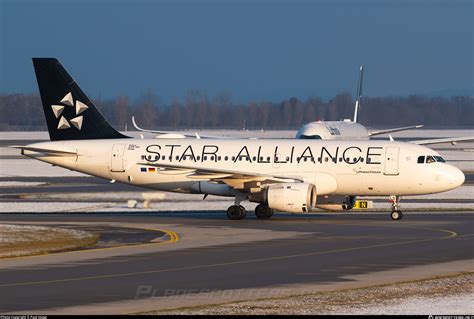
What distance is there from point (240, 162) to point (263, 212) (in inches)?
101

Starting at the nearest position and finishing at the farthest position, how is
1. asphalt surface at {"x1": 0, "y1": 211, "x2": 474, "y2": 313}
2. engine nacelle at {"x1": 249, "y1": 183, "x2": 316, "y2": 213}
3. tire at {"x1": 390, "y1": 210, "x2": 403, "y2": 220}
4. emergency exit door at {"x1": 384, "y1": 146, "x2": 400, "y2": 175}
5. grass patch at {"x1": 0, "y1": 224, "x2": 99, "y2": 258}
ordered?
asphalt surface at {"x1": 0, "y1": 211, "x2": 474, "y2": 313}
grass patch at {"x1": 0, "y1": 224, "x2": 99, "y2": 258}
engine nacelle at {"x1": 249, "y1": 183, "x2": 316, "y2": 213}
tire at {"x1": 390, "y1": 210, "x2": 403, "y2": 220}
emergency exit door at {"x1": 384, "y1": 146, "x2": 400, "y2": 175}

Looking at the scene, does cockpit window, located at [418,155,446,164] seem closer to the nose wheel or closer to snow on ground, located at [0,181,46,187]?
the nose wheel

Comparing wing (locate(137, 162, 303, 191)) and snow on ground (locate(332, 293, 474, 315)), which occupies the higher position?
wing (locate(137, 162, 303, 191))

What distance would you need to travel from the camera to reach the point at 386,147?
4397 cm

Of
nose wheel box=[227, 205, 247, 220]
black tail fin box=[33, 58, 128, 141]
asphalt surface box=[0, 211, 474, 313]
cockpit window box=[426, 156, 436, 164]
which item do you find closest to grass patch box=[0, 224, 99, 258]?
asphalt surface box=[0, 211, 474, 313]

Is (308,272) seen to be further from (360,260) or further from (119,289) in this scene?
(119,289)

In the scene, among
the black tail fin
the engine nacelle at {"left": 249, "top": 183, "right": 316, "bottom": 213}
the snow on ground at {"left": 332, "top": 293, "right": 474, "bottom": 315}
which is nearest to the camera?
the snow on ground at {"left": 332, "top": 293, "right": 474, "bottom": 315}

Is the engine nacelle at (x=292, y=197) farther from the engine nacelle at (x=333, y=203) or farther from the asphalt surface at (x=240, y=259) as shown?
the engine nacelle at (x=333, y=203)

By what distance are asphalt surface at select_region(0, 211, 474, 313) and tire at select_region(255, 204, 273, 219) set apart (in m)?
0.77

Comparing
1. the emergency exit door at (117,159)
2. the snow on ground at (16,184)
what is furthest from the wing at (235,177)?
the snow on ground at (16,184)

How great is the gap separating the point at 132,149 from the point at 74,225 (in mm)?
7351

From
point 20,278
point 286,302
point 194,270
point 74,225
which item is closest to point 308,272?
point 194,270

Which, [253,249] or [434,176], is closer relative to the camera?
[253,249]

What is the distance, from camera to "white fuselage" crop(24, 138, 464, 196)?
143ft
